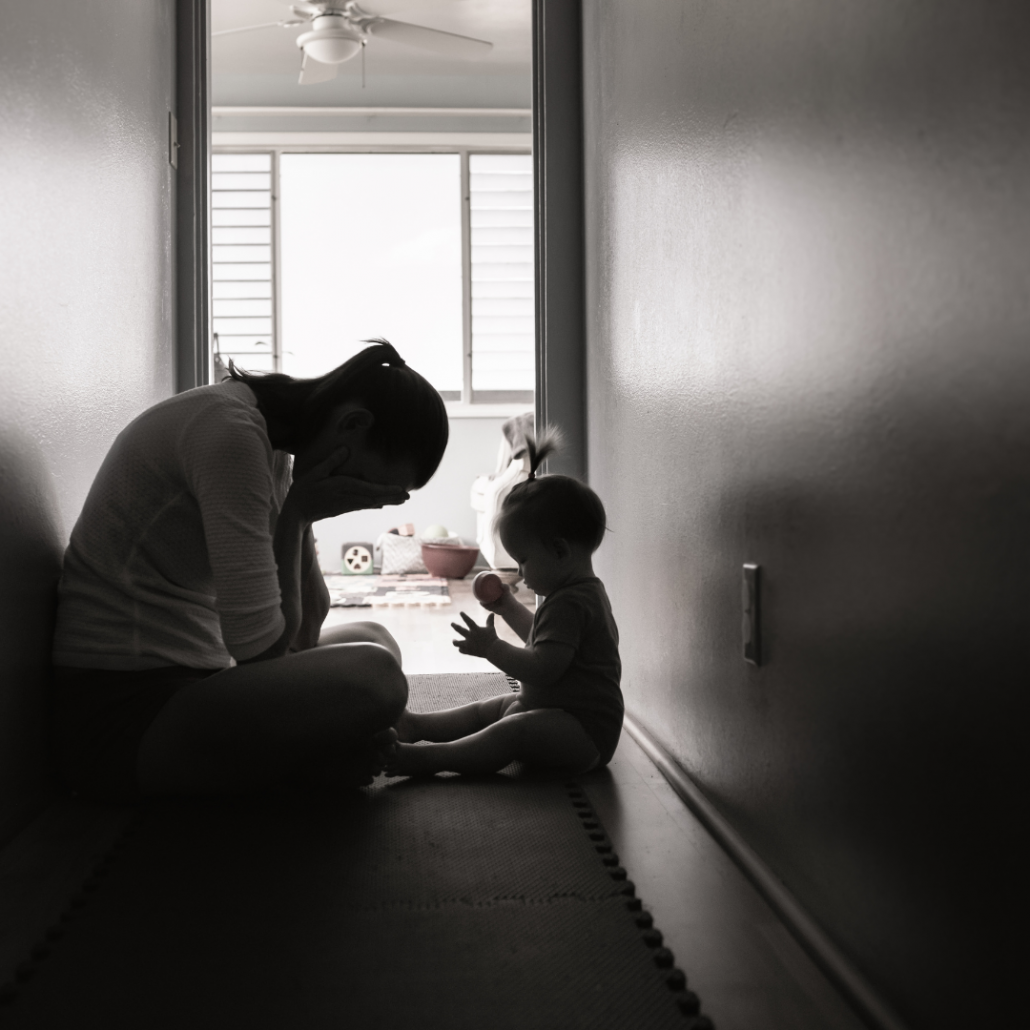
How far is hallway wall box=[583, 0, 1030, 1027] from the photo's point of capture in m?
0.62

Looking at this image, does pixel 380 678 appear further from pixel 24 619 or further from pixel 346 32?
pixel 346 32

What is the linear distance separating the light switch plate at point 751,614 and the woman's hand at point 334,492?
1.57 feet

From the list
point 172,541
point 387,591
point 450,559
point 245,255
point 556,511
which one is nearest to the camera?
point 172,541

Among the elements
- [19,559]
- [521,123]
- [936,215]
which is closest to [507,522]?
[19,559]

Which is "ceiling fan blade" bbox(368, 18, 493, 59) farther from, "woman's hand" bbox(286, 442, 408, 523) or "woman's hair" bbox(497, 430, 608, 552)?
"woman's hand" bbox(286, 442, 408, 523)

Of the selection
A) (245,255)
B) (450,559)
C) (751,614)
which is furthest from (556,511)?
(245,255)

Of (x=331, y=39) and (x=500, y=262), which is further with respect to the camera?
(x=500, y=262)

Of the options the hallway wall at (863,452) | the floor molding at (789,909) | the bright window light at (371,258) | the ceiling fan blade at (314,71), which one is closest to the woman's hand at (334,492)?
the hallway wall at (863,452)

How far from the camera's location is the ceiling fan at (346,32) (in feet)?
13.0

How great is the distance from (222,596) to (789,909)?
0.71 m

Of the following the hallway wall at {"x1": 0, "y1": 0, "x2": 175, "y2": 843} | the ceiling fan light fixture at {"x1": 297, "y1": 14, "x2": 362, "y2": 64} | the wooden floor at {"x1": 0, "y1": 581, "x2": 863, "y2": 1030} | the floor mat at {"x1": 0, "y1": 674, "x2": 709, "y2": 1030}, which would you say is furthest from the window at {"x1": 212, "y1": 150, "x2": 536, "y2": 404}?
the floor mat at {"x1": 0, "y1": 674, "x2": 709, "y2": 1030}

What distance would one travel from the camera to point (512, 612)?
1.76 m

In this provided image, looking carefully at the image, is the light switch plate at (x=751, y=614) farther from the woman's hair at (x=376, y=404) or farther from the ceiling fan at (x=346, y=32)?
the ceiling fan at (x=346, y=32)

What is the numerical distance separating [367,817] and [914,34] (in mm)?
1021
